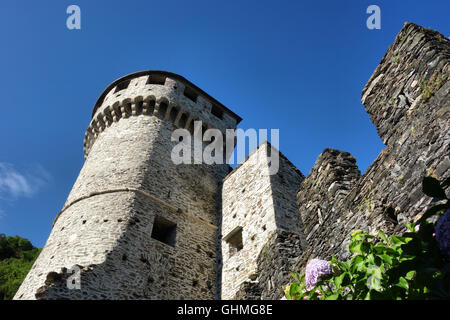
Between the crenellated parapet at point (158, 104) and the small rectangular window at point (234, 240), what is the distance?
5.02 m

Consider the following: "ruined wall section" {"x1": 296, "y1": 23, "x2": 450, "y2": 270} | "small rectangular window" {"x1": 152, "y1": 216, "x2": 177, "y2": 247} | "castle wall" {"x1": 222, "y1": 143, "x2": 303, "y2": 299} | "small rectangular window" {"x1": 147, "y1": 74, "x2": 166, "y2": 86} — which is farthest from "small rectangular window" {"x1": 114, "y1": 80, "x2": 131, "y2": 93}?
"ruined wall section" {"x1": 296, "y1": 23, "x2": 450, "y2": 270}

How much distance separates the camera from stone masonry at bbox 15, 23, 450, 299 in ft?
9.35

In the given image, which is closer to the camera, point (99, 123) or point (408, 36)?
point (408, 36)

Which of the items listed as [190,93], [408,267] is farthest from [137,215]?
[190,93]

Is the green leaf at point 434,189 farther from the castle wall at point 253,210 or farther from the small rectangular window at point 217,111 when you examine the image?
the small rectangular window at point 217,111

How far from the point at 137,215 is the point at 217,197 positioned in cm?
363

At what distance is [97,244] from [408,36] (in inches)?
277

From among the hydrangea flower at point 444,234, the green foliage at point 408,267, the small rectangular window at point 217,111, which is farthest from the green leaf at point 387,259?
the small rectangular window at point 217,111

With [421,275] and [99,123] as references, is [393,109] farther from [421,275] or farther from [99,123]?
[99,123]

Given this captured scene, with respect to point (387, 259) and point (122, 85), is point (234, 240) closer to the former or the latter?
point (387, 259)

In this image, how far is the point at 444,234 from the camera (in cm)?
139
